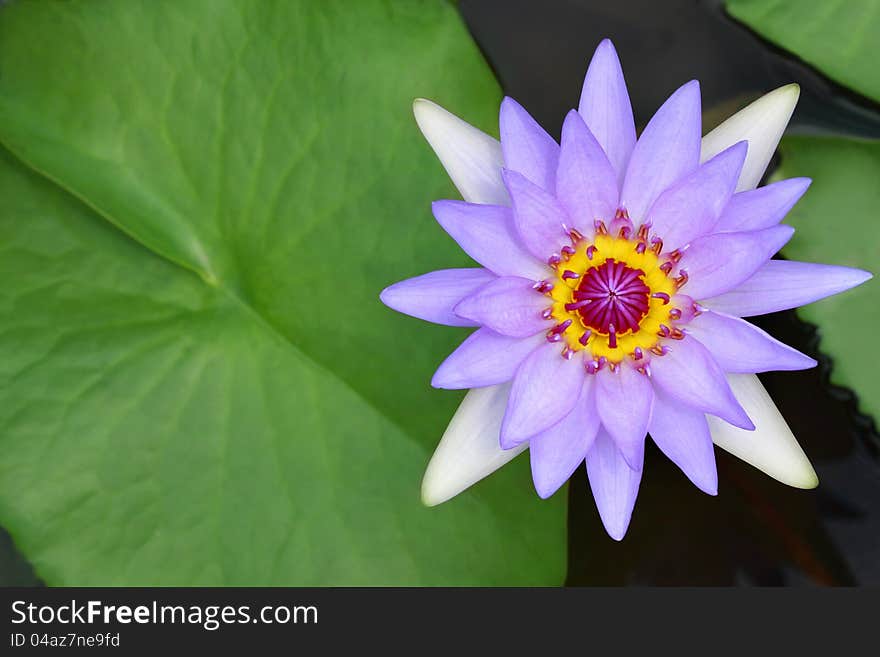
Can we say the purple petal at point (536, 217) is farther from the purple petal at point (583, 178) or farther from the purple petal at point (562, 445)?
the purple petal at point (562, 445)

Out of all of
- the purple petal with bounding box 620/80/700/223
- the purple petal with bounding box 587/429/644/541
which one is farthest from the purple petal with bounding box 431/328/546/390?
the purple petal with bounding box 620/80/700/223

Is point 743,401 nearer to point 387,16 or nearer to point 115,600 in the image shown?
point 387,16

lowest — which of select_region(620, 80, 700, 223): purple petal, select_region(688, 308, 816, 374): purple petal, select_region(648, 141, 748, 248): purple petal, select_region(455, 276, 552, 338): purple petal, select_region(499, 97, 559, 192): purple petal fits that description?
select_region(688, 308, 816, 374): purple petal

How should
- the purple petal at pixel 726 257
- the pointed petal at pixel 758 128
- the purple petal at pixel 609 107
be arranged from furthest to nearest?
the pointed petal at pixel 758 128
the purple petal at pixel 609 107
the purple petal at pixel 726 257

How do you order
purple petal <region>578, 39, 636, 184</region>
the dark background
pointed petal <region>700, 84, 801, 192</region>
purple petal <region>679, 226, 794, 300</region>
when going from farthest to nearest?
the dark background → pointed petal <region>700, 84, 801, 192</region> → purple petal <region>578, 39, 636, 184</region> → purple petal <region>679, 226, 794, 300</region>

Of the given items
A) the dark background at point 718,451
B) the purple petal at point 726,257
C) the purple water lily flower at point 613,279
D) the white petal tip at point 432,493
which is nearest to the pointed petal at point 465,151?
the purple water lily flower at point 613,279

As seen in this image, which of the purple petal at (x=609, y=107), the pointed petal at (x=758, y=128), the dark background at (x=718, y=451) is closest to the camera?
the purple petal at (x=609, y=107)

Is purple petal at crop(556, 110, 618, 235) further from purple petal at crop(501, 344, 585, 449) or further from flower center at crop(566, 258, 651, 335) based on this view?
purple petal at crop(501, 344, 585, 449)

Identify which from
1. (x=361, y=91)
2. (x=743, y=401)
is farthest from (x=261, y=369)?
(x=743, y=401)
